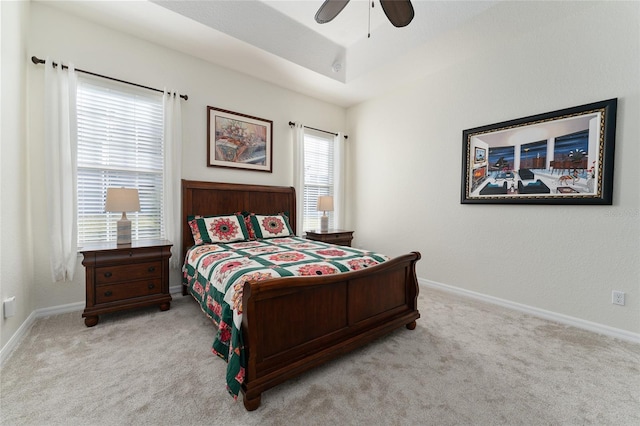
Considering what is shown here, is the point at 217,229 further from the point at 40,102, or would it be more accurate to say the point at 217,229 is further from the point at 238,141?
the point at 40,102

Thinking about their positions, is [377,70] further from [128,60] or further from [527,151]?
[128,60]

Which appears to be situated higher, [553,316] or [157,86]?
[157,86]

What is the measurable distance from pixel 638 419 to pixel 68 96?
15.7ft

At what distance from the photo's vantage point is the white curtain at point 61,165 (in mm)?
2500

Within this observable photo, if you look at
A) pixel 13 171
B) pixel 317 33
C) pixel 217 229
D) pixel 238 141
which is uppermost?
pixel 317 33

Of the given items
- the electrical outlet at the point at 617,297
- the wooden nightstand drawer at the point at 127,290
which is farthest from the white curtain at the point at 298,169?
the electrical outlet at the point at 617,297

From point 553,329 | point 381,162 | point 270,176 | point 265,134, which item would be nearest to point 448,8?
point 381,162

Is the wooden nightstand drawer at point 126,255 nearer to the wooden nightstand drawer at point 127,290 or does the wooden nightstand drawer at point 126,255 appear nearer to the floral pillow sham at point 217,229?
the wooden nightstand drawer at point 127,290

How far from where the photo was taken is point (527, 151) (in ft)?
9.34

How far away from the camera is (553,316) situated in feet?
8.77

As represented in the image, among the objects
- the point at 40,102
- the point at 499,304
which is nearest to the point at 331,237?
the point at 499,304

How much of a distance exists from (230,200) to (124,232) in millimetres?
1258

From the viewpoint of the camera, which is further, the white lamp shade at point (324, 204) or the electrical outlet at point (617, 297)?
the white lamp shade at point (324, 204)

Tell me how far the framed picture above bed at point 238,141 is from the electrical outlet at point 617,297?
13.0 feet
